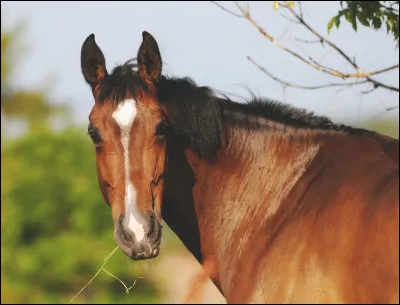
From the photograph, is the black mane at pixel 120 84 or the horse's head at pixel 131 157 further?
the black mane at pixel 120 84

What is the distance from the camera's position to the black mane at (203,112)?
624cm

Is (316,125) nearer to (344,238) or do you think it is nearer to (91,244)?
(344,238)

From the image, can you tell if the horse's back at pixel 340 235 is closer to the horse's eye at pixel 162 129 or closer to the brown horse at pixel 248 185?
the brown horse at pixel 248 185

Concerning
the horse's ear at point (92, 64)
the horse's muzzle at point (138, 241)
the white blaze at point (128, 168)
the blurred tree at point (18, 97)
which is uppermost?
the horse's ear at point (92, 64)

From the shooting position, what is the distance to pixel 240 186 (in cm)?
634

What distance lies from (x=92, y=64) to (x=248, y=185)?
56.2 inches

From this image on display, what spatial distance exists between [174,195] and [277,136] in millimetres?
856

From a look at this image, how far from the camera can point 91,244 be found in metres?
35.5

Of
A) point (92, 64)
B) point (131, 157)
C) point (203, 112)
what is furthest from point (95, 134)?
point (203, 112)

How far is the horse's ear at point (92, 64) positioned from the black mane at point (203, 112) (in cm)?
17

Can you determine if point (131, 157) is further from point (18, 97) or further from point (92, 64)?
point (18, 97)

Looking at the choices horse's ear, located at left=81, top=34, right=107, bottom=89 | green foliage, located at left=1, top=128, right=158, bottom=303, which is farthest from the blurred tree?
horse's ear, located at left=81, top=34, right=107, bottom=89

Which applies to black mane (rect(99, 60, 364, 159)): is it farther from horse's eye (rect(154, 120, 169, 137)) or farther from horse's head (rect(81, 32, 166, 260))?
horse's eye (rect(154, 120, 169, 137))

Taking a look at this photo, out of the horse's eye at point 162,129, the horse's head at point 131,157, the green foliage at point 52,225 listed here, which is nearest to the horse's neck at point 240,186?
the horse's eye at point 162,129
